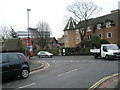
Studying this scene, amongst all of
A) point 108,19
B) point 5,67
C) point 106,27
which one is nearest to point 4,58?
point 5,67

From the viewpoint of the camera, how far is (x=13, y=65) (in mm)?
8609

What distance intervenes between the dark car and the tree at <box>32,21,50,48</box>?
4703 cm

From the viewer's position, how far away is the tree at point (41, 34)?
5726 centimetres

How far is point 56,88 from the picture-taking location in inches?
259

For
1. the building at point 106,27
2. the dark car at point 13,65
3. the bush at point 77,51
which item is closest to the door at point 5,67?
the dark car at point 13,65

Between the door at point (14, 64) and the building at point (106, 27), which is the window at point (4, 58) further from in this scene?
the building at point (106, 27)

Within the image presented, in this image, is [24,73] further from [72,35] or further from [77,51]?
[72,35]

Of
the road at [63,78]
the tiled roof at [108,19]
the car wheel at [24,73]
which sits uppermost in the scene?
the tiled roof at [108,19]

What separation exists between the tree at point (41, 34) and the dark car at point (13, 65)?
47.0 metres

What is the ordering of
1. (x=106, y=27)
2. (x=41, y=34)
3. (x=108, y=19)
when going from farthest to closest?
(x=41, y=34) → (x=106, y=27) → (x=108, y=19)

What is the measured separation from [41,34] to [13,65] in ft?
161

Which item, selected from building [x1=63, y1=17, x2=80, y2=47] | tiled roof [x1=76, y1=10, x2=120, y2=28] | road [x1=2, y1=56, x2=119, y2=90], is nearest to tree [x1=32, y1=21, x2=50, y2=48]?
building [x1=63, y1=17, x2=80, y2=47]

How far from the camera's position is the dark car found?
26.7 feet

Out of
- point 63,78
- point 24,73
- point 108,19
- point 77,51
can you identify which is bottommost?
point 63,78
